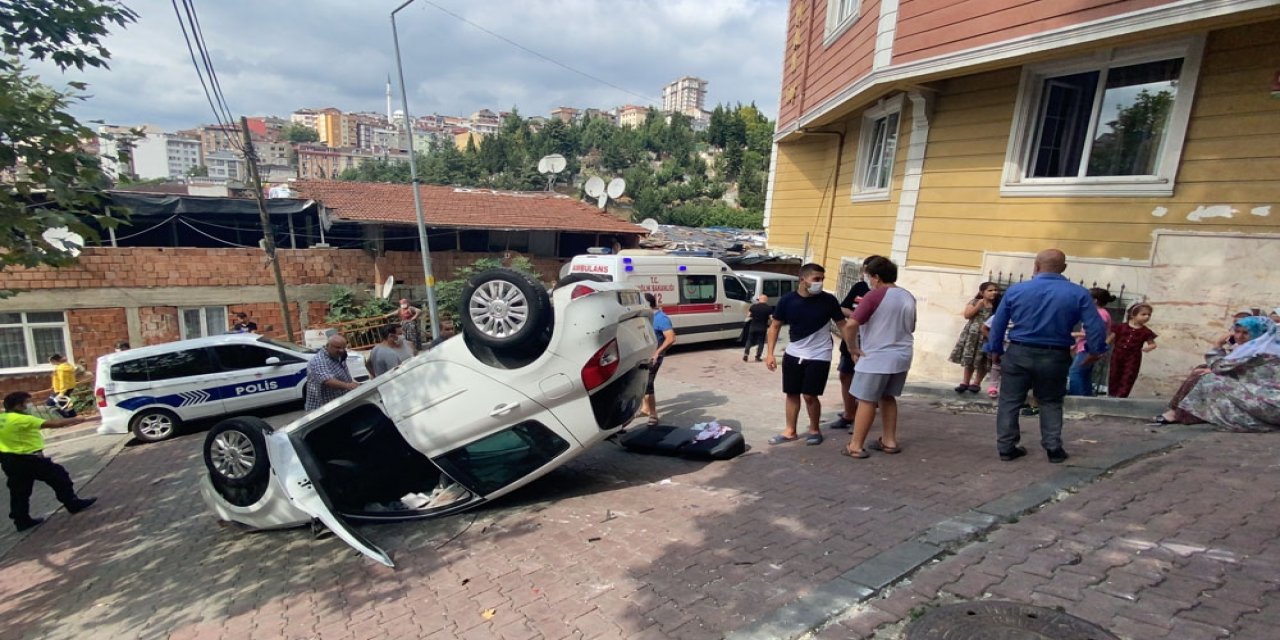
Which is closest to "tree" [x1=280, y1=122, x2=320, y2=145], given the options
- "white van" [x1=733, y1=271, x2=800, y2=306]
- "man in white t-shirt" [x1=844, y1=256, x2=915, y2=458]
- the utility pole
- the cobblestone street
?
the utility pole

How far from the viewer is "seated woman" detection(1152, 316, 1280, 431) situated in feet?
14.6

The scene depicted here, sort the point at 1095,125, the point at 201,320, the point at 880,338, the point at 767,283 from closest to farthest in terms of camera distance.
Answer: the point at 880,338
the point at 1095,125
the point at 767,283
the point at 201,320

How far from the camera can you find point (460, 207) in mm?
21391

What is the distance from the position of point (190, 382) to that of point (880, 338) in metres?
10.7

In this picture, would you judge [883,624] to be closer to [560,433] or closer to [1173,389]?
[560,433]

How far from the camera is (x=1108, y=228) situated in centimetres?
670

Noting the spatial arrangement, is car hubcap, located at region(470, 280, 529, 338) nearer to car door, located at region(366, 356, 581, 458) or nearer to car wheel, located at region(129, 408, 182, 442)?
car door, located at region(366, 356, 581, 458)

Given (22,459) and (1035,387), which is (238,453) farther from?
(1035,387)

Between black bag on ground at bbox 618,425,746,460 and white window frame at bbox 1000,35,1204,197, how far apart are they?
5.31 m

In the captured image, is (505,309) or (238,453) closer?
(505,309)

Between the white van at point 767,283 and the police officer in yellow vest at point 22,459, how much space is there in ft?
38.5

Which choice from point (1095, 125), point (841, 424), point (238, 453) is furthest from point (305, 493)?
point (1095, 125)

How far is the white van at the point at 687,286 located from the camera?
11.2 meters

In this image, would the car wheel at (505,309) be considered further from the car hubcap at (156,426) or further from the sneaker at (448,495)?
the car hubcap at (156,426)
